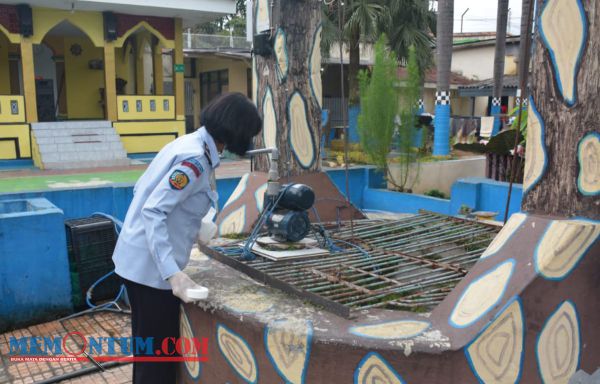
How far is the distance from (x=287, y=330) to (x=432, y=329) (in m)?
0.64

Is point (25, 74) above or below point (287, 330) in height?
above

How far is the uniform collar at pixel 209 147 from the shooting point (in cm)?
266

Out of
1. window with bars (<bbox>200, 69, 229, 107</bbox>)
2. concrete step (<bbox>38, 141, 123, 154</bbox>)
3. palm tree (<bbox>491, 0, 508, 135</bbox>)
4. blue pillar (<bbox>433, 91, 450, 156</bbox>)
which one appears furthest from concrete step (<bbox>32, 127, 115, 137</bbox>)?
palm tree (<bbox>491, 0, 508, 135</bbox>)

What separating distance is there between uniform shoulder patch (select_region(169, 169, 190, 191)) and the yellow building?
9.88m

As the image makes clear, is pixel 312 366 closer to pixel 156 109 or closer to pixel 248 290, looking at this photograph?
pixel 248 290

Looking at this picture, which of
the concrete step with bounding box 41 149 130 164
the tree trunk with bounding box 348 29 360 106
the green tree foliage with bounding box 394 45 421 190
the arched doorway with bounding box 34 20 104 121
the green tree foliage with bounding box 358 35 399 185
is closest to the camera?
the green tree foliage with bounding box 358 35 399 185

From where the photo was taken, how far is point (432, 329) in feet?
7.82

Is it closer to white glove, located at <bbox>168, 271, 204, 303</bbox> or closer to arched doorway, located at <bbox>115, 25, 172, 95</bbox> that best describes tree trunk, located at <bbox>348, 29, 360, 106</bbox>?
arched doorway, located at <bbox>115, 25, 172, 95</bbox>

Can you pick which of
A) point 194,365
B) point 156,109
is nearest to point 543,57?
point 194,365

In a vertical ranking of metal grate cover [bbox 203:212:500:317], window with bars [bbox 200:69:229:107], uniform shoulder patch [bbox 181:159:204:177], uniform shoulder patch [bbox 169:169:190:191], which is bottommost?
metal grate cover [bbox 203:212:500:317]

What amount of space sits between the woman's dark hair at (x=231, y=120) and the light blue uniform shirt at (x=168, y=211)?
6cm

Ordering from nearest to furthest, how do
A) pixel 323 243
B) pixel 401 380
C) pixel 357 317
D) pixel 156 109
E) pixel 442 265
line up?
1. pixel 401 380
2. pixel 357 317
3. pixel 442 265
4. pixel 323 243
5. pixel 156 109

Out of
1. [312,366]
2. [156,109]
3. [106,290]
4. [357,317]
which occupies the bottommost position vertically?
[106,290]

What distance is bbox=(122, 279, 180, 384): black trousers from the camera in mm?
2713
